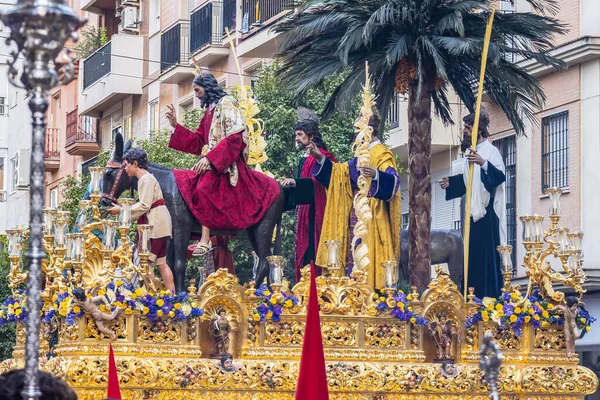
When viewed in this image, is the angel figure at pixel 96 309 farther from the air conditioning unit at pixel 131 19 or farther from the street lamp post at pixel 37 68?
the air conditioning unit at pixel 131 19

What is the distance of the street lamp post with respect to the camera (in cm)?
900

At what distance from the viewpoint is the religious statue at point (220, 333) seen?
16047 millimetres

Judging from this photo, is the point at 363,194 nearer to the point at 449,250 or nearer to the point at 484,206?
the point at 484,206

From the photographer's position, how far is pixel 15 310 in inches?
651

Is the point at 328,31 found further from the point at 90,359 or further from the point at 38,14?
the point at 38,14

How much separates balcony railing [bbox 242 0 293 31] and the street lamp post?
25.5 metres

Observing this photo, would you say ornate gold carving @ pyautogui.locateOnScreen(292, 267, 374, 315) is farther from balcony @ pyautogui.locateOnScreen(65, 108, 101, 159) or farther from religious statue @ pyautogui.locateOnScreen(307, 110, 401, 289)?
balcony @ pyautogui.locateOnScreen(65, 108, 101, 159)

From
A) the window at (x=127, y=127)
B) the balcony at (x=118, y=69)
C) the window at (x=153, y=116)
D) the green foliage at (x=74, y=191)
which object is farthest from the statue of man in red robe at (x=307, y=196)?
the window at (x=127, y=127)

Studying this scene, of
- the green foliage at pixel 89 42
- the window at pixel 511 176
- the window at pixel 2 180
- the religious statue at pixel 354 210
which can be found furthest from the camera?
the window at pixel 2 180

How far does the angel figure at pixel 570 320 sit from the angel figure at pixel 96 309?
178 inches

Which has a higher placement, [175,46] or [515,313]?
[175,46]

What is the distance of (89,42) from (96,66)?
2.30m

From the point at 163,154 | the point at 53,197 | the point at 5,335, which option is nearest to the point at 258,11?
the point at 163,154

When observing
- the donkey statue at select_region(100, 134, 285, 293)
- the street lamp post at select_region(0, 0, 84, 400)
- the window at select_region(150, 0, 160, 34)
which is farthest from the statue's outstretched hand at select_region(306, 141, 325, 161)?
the window at select_region(150, 0, 160, 34)
